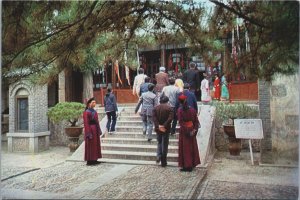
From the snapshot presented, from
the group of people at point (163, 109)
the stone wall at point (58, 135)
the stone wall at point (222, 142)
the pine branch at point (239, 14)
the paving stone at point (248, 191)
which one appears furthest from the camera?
the stone wall at point (58, 135)

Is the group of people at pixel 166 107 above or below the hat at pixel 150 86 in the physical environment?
below

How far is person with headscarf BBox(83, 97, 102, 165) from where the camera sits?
7.97 ft

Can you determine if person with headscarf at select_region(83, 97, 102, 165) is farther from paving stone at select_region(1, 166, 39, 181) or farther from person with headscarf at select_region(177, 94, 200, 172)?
person with headscarf at select_region(177, 94, 200, 172)

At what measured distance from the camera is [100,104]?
2564mm

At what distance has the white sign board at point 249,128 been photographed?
2.25 metres

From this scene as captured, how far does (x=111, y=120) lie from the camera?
8.64 feet

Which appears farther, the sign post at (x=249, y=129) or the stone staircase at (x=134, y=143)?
the stone staircase at (x=134, y=143)

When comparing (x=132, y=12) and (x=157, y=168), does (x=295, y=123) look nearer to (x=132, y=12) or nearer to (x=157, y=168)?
(x=157, y=168)

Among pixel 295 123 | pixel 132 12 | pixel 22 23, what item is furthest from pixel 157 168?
pixel 22 23

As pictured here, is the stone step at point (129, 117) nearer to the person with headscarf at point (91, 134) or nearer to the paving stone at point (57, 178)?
the person with headscarf at point (91, 134)

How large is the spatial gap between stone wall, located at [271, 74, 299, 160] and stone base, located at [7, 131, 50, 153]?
1.64m

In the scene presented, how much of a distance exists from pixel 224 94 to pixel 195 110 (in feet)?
0.89

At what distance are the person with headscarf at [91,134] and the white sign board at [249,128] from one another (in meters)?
0.99

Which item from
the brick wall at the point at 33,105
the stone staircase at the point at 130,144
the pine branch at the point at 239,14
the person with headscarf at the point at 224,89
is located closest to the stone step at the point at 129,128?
the stone staircase at the point at 130,144
